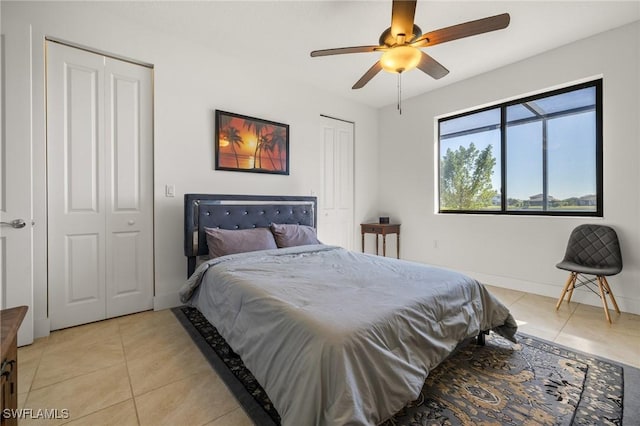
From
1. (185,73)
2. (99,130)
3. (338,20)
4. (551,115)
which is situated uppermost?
(338,20)

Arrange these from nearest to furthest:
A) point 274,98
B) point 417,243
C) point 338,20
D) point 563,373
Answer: point 563,373 → point 338,20 → point 274,98 → point 417,243

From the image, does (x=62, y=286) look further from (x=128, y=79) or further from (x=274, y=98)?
(x=274, y=98)

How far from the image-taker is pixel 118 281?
2.58m

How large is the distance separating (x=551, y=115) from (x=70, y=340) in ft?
17.2

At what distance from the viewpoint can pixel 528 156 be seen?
11.1 feet

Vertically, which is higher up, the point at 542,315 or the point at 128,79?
the point at 128,79

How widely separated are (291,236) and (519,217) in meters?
2.79

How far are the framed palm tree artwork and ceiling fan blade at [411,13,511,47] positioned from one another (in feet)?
6.41

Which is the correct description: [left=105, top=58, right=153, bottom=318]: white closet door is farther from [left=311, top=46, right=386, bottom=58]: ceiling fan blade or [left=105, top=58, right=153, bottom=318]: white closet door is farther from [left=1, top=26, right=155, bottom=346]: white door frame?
[left=311, top=46, right=386, bottom=58]: ceiling fan blade

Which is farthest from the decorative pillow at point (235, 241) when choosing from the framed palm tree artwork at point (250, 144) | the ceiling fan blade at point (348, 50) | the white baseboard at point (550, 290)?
the white baseboard at point (550, 290)

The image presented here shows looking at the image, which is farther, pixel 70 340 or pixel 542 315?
pixel 542 315

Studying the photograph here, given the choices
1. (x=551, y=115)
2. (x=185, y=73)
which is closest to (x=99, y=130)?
(x=185, y=73)

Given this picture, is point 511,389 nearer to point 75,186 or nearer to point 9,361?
point 9,361

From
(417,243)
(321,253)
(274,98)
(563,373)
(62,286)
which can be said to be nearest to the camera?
(563,373)
